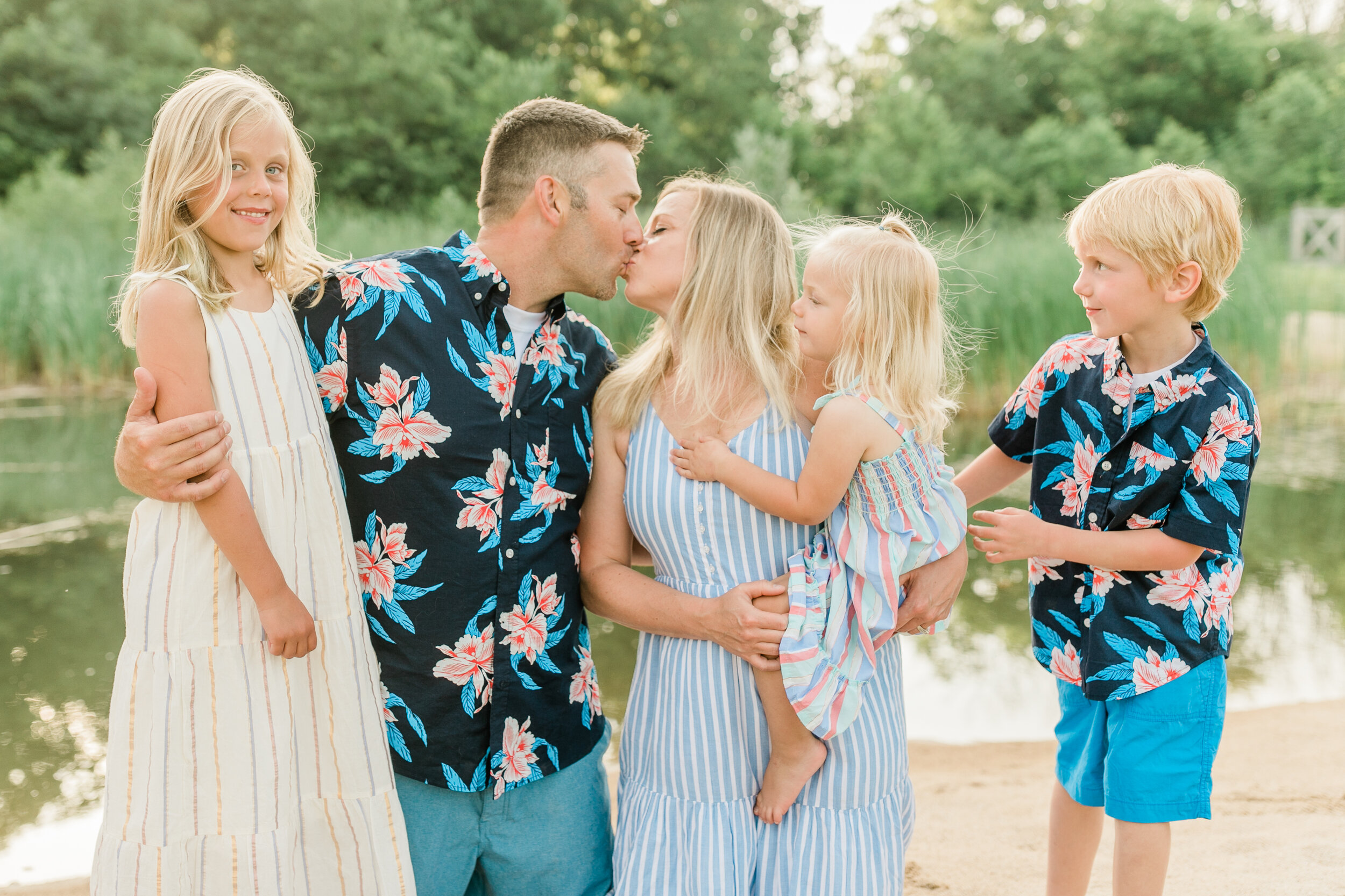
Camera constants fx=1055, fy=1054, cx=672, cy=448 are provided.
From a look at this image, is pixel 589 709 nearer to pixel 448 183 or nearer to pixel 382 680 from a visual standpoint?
pixel 382 680

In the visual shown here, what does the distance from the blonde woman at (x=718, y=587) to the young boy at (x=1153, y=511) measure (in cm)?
Result: 30

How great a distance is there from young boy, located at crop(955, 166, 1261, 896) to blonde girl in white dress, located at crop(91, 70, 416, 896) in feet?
3.72

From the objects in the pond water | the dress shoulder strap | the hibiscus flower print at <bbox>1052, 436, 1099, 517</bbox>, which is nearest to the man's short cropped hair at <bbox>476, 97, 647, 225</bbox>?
the dress shoulder strap

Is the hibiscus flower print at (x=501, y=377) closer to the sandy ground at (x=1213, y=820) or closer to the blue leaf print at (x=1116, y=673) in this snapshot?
the blue leaf print at (x=1116, y=673)

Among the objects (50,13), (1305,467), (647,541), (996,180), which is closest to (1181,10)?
(996,180)

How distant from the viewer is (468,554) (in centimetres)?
178

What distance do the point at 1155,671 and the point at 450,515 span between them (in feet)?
4.15

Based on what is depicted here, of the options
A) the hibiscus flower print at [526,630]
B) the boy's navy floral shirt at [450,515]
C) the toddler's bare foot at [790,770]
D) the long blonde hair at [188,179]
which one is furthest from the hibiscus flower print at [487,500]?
the toddler's bare foot at [790,770]

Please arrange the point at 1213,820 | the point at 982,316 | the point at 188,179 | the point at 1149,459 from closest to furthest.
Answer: the point at 188,179 → the point at 1149,459 → the point at 1213,820 → the point at 982,316

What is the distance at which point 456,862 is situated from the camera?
1812 millimetres

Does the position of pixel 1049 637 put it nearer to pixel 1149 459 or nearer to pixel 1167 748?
pixel 1167 748

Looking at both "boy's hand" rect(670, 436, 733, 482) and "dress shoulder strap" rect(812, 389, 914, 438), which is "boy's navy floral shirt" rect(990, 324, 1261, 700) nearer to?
"dress shoulder strap" rect(812, 389, 914, 438)

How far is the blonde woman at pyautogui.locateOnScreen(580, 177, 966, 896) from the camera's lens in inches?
67.7

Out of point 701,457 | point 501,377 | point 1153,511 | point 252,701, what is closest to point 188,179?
point 501,377
